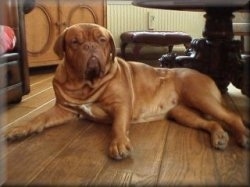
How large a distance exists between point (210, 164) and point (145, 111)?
1.79 ft

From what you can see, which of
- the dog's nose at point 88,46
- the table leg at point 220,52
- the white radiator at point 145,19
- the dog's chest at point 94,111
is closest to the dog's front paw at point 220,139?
the dog's chest at point 94,111

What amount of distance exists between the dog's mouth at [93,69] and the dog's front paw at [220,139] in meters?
0.55

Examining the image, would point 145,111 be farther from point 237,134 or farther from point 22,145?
point 22,145

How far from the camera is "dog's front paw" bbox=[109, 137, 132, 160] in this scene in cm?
118

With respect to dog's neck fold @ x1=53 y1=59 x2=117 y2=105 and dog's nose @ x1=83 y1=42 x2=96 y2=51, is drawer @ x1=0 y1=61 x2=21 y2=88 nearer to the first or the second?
dog's neck fold @ x1=53 y1=59 x2=117 y2=105

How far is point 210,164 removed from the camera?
1149 millimetres

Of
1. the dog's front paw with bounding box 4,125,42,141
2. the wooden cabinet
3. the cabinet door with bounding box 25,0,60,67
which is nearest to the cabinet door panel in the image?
the wooden cabinet

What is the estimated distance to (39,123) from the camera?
1.48 m

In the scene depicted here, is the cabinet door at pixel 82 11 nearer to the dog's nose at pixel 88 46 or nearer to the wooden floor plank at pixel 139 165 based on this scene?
the dog's nose at pixel 88 46

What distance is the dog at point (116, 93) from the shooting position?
4.75ft

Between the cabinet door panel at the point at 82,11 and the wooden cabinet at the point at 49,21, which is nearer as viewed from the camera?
the wooden cabinet at the point at 49,21

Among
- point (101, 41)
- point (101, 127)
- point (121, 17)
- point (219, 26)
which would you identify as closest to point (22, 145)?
point (101, 127)

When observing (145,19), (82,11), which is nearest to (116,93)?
(82,11)

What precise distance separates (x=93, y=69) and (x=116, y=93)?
0.47ft
